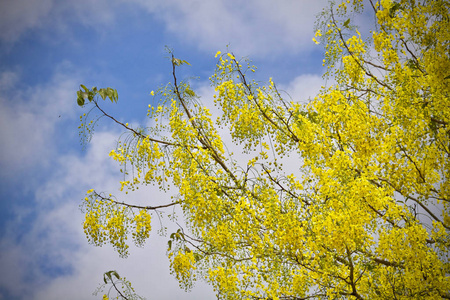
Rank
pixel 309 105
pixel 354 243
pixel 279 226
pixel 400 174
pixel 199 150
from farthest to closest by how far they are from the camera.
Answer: pixel 309 105, pixel 199 150, pixel 400 174, pixel 279 226, pixel 354 243

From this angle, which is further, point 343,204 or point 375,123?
point 375,123

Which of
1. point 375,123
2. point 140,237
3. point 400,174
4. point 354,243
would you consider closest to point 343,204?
point 354,243

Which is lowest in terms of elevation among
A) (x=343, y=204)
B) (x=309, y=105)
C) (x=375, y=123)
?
(x=343, y=204)

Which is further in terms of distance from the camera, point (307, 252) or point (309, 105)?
point (309, 105)

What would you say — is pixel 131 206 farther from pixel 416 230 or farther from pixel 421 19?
pixel 421 19

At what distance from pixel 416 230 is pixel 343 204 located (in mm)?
633

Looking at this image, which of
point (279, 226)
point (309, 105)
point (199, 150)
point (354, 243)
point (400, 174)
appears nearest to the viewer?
point (354, 243)

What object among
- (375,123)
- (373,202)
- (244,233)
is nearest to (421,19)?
(375,123)

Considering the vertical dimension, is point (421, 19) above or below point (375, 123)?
above

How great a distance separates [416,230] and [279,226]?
0.99 metres

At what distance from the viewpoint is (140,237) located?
4.09 meters

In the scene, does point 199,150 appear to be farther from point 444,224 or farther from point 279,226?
point 444,224

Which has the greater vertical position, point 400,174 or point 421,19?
point 421,19

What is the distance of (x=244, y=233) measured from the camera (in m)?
3.13
